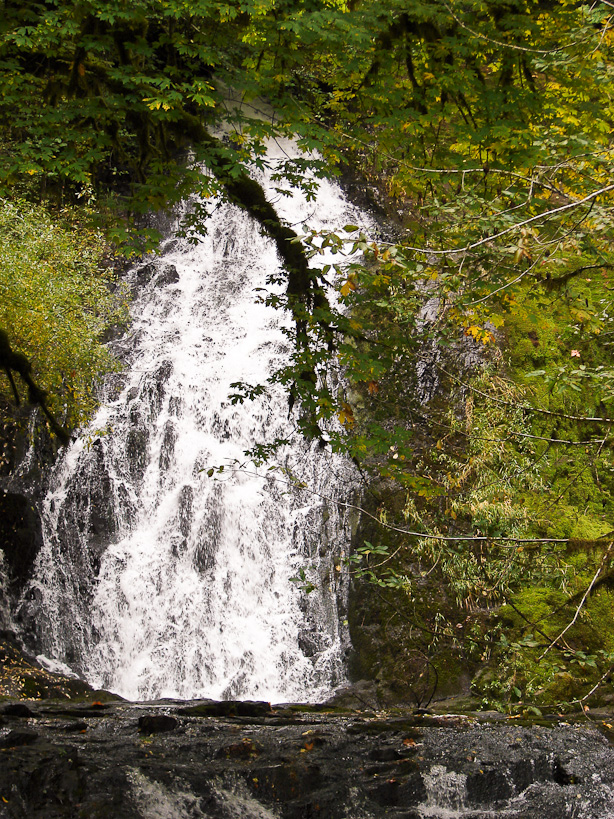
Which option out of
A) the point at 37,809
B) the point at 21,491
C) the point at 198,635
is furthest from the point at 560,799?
the point at 21,491

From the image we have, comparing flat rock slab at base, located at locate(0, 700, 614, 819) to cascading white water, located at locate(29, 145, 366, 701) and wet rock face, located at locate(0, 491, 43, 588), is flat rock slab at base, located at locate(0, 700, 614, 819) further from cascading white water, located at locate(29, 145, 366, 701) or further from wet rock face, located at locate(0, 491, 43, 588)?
wet rock face, located at locate(0, 491, 43, 588)

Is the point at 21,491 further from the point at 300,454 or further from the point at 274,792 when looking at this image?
the point at 274,792

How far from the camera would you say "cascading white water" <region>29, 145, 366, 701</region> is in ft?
37.4

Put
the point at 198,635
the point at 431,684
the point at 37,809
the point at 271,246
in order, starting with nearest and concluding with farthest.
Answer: the point at 37,809
the point at 431,684
the point at 198,635
the point at 271,246

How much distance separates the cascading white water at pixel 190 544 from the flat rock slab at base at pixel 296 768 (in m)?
3.05

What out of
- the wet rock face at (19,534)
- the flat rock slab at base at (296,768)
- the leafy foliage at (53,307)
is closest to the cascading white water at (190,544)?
the wet rock face at (19,534)

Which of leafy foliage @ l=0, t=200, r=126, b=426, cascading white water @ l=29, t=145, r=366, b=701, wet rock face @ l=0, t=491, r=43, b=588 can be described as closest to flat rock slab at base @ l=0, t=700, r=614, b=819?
cascading white water @ l=29, t=145, r=366, b=701

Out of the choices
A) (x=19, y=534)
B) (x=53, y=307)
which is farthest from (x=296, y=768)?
(x=53, y=307)

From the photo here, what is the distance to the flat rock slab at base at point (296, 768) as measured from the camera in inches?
214

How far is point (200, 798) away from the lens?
18.1 feet

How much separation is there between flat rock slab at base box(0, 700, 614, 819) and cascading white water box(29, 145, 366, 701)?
305 cm

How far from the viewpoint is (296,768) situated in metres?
6.34

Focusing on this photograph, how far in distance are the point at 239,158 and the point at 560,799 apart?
19.6 ft

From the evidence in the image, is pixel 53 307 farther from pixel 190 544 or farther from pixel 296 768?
pixel 296 768
